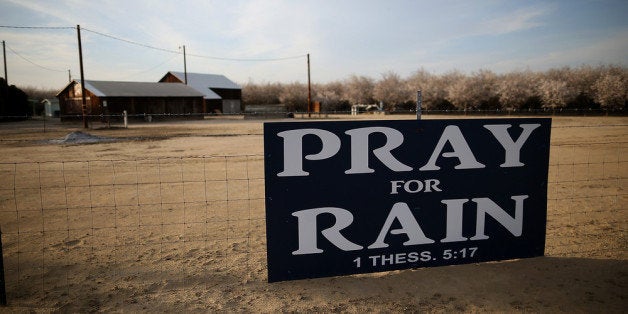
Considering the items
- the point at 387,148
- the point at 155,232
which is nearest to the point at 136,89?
the point at 155,232

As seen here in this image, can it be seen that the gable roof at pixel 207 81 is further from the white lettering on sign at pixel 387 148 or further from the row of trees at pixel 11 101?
the white lettering on sign at pixel 387 148

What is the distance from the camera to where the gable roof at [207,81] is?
175 feet

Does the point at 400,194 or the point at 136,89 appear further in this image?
the point at 136,89

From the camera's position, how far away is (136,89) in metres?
40.5

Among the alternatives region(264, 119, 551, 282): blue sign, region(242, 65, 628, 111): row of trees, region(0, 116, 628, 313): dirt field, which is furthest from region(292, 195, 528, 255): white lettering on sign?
region(242, 65, 628, 111): row of trees

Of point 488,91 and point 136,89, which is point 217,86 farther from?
point 488,91

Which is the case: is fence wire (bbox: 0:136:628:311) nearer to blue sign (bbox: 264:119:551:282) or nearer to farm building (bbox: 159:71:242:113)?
blue sign (bbox: 264:119:551:282)

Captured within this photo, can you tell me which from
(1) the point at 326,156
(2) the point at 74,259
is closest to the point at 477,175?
(1) the point at 326,156

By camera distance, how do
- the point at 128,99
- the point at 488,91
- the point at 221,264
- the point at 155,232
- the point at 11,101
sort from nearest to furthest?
the point at 221,264 < the point at 155,232 < the point at 128,99 < the point at 11,101 < the point at 488,91

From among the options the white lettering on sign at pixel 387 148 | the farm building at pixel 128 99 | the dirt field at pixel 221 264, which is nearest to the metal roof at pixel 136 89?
the farm building at pixel 128 99

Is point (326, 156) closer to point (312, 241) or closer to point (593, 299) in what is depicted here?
point (312, 241)

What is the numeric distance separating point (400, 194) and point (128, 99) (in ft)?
135

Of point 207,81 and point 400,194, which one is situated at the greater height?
point 207,81

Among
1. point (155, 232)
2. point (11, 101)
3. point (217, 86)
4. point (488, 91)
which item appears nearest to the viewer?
point (155, 232)
